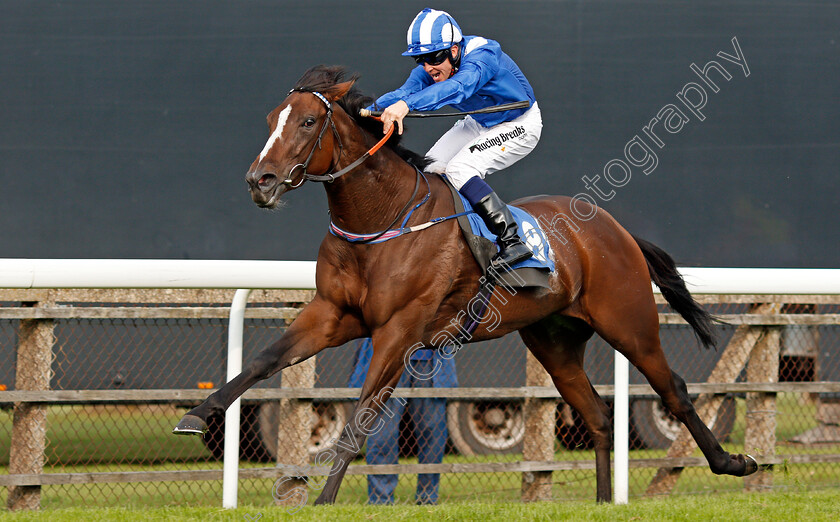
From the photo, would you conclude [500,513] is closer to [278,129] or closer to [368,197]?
[368,197]

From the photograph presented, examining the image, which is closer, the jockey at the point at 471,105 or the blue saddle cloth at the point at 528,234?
the jockey at the point at 471,105

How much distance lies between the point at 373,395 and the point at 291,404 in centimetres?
188

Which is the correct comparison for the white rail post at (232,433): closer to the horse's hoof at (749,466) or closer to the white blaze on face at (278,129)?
the white blaze on face at (278,129)

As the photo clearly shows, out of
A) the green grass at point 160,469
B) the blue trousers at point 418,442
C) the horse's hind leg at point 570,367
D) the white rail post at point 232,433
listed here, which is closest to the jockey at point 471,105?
the horse's hind leg at point 570,367

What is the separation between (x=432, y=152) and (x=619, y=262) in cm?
119

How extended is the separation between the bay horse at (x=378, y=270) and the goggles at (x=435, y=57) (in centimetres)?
44

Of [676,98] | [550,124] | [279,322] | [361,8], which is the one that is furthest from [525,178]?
[279,322]

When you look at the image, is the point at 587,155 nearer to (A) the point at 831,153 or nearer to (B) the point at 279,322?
(A) the point at 831,153

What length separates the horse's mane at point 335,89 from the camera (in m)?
4.08

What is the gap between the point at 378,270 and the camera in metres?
4.08

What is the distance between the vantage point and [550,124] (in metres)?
7.34

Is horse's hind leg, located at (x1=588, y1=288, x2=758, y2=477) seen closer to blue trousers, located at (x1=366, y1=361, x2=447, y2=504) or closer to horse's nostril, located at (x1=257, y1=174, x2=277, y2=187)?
blue trousers, located at (x1=366, y1=361, x2=447, y2=504)

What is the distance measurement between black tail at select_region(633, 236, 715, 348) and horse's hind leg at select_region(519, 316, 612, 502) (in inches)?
20.8

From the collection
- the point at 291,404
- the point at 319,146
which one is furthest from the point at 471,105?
the point at 291,404
